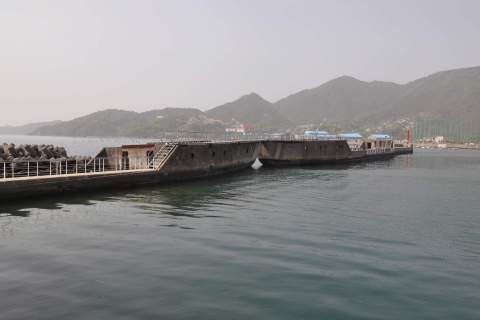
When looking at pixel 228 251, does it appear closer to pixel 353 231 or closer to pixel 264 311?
pixel 264 311

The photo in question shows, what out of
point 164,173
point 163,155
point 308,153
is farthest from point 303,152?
point 164,173

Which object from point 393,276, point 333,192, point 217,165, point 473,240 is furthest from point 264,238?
point 217,165

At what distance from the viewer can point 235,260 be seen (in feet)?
52.6

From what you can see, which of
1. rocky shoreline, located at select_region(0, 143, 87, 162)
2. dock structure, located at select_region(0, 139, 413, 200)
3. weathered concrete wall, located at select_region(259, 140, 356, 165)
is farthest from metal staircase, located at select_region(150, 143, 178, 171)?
weathered concrete wall, located at select_region(259, 140, 356, 165)

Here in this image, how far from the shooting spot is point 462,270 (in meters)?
15.5

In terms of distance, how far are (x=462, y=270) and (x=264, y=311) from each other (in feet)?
28.2

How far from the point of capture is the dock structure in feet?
100

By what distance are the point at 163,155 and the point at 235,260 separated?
2913 cm

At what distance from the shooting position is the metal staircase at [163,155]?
42528 mm

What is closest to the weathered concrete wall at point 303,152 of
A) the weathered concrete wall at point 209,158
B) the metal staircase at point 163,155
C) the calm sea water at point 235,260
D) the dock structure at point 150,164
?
the dock structure at point 150,164

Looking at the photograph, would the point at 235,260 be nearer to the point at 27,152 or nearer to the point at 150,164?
the point at 150,164

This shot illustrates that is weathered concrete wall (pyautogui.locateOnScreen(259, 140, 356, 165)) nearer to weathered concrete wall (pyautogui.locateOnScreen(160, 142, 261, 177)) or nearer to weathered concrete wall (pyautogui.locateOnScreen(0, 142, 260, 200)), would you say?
weathered concrete wall (pyautogui.locateOnScreen(0, 142, 260, 200))

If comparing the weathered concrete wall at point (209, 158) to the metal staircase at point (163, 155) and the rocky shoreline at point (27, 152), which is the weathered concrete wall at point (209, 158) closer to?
the metal staircase at point (163, 155)

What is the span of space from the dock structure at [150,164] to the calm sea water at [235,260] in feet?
5.68
